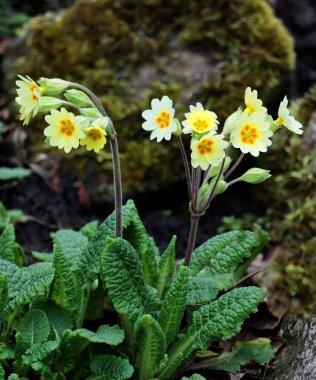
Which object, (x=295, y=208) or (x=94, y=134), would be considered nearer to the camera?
(x=94, y=134)

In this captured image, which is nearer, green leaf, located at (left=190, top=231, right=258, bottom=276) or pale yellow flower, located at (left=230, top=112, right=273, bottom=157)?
pale yellow flower, located at (left=230, top=112, right=273, bottom=157)

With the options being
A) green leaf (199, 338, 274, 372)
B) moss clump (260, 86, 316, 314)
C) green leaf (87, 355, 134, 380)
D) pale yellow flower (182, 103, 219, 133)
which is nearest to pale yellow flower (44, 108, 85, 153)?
pale yellow flower (182, 103, 219, 133)

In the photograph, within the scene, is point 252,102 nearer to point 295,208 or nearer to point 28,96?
point 28,96

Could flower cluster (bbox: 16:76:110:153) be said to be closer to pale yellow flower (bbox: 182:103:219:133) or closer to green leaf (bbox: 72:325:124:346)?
pale yellow flower (bbox: 182:103:219:133)

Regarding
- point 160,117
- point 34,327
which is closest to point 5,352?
point 34,327

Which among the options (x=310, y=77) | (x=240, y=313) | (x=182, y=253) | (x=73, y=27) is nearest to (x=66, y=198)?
→ (x=182, y=253)

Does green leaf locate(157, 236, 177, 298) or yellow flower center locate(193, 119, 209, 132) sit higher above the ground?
yellow flower center locate(193, 119, 209, 132)
